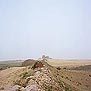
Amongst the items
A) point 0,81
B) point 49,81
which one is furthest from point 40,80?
point 0,81

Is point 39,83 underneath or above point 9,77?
underneath

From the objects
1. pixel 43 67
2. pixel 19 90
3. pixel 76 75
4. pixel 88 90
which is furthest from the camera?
pixel 76 75

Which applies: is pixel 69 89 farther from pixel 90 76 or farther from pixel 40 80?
pixel 90 76

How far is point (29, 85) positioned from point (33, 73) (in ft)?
8.91

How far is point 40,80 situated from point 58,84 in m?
1.63

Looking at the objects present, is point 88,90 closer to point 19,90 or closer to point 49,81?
point 49,81

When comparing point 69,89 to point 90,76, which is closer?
point 69,89

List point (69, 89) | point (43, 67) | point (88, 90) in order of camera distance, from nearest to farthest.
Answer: point (69, 89)
point (43, 67)
point (88, 90)

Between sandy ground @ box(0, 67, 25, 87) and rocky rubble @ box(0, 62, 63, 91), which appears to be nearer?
rocky rubble @ box(0, 62, 63, 91)

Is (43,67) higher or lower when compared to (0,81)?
higher

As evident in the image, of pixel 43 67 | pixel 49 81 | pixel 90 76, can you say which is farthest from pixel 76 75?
pixel 49 81

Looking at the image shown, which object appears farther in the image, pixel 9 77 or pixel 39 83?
pixel 9 77

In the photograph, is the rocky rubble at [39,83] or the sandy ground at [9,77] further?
the sandy ground at [9,77]

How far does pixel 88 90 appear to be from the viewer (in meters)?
20.2
